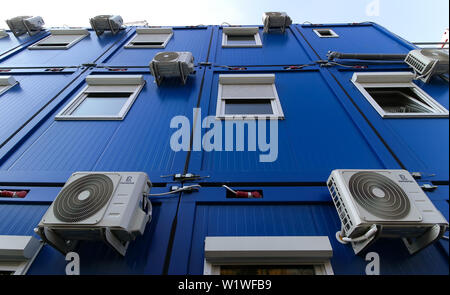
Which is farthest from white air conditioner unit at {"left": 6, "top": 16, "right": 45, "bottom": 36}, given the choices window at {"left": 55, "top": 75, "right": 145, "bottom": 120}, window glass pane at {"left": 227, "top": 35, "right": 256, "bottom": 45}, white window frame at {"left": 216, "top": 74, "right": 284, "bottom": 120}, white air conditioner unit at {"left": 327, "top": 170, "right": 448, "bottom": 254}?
white air conditioner unit at {"left": 327, "top": 170, "right": 448, "bottom": 254}

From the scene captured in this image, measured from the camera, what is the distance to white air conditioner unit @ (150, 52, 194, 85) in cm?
456

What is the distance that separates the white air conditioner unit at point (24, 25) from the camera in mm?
7697

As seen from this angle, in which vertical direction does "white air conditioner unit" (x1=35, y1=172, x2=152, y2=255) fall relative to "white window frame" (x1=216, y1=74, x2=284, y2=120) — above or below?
below

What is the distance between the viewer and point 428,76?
435 cm

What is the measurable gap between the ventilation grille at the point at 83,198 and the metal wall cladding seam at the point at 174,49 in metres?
4.38

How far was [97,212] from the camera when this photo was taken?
198 centimetres

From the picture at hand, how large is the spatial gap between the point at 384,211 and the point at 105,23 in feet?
33.2

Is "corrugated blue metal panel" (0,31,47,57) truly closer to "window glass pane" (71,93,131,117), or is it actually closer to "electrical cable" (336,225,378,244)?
"window glass pane" (71,93,131,117)

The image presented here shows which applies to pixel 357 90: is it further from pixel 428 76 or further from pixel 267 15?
pixel 267 15

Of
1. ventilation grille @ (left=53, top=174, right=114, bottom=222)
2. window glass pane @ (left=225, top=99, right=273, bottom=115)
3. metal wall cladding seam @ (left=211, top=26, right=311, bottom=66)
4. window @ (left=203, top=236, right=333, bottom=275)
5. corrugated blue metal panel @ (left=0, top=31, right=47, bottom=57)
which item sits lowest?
window @ (left=203, top=236, right=333, bottom=275)

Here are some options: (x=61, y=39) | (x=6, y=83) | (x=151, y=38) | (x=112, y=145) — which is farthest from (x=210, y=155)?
(x=61, y=39)

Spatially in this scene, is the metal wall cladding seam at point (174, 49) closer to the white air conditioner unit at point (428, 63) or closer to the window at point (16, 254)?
the window at point (16, 254)

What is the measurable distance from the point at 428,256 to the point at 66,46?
10.1 m
